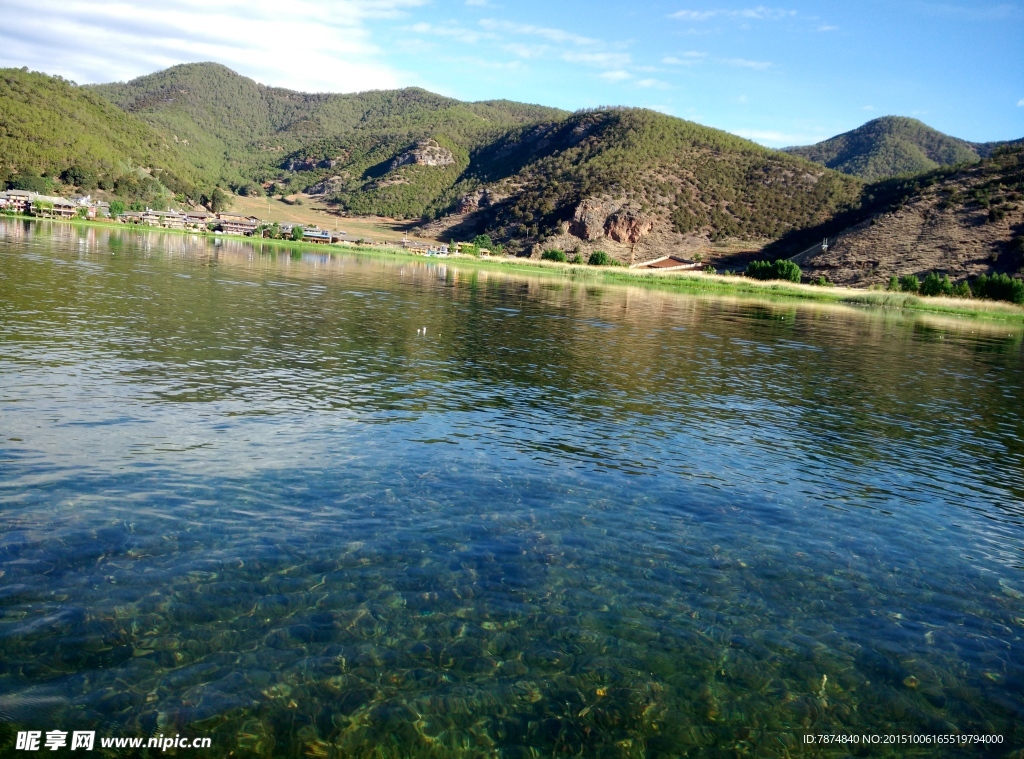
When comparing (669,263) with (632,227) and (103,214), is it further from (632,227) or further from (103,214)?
(103,214)

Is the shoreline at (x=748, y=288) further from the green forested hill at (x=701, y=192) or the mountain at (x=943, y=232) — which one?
the green forested hill at (x=701, y=192)

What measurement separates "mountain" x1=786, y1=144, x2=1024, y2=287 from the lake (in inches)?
3842

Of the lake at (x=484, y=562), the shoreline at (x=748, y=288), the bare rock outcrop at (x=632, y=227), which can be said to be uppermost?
the bare rock outcrop at (x=632, y=227)

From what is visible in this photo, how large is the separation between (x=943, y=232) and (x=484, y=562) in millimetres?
126075

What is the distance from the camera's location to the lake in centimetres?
746

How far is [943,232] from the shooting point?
371 feet

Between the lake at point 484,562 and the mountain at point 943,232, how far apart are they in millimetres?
97589

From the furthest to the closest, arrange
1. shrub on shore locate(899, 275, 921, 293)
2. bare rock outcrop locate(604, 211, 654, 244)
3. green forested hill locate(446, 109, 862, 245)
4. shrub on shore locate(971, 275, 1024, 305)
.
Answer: bare rock outcrop locate(604, 211, 654, 244), green forested hill locate(446, 109, 862, 245), shrub on shore locate(899, 275, 921, 293), shrub on shore locate(971, 275, 1024, 305)

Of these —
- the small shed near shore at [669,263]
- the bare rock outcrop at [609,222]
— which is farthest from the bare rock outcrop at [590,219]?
the small shed near shore at [669,263]

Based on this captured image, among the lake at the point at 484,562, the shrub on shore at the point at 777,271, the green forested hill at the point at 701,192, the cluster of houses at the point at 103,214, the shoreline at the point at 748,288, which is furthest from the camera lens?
the cluster of houses at the point at 103,214

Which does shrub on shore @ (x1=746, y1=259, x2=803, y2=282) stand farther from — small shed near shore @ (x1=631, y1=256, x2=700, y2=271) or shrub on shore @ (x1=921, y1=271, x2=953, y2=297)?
shrub on shore @ (x1=921, y1=271, x2=953, y2=297)

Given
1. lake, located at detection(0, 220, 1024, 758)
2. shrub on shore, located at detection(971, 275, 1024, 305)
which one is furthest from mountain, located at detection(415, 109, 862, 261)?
lake, located at detection(0, 220, 1024, 758)

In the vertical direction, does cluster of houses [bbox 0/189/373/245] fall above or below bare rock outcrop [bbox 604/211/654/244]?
below

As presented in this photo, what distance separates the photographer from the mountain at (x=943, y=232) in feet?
344
